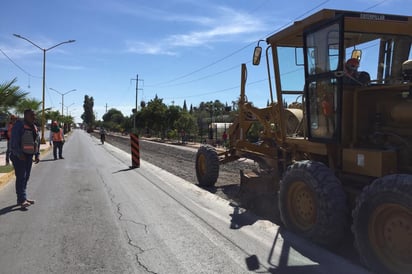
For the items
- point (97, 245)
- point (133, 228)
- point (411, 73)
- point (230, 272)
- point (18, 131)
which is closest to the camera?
point (230, 272)

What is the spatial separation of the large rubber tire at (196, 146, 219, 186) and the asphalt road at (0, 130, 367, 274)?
1.26 meters

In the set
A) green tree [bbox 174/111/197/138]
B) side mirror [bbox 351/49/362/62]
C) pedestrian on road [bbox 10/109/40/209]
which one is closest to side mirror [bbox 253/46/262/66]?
side mirror [bbox 351/49/362/62]

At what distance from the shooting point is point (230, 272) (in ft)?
16.5

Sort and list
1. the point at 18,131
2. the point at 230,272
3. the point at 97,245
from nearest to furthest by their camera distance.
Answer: the point at 230,272
the point at 97,245
the point at 18,131

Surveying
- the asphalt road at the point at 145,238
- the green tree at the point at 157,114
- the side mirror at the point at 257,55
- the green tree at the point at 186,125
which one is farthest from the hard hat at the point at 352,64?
the green tree at the point at 157,114

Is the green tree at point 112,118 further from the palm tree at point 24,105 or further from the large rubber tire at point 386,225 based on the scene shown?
the large rubber tire at point 386,225

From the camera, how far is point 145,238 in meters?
6.49

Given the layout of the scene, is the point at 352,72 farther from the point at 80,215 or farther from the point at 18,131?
the point at 18,131

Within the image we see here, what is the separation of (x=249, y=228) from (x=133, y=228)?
1.89 m

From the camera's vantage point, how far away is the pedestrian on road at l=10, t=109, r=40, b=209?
343 inches

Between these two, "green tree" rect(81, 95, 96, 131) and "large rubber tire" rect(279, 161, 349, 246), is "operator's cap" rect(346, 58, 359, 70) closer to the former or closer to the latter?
"large rubber tire" rect(279, 161, 349, 246)

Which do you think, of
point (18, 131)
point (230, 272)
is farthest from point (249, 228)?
point (18, 131)

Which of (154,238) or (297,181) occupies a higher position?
(297,181)

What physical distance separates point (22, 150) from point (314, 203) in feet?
19.0
